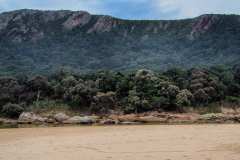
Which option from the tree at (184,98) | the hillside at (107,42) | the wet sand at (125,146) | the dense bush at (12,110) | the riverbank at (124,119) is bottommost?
Result: the wet sand at (125,146)

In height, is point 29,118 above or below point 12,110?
below

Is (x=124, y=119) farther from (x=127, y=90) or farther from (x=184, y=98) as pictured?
(x=127, y=90)

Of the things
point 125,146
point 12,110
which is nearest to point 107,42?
point 12,110

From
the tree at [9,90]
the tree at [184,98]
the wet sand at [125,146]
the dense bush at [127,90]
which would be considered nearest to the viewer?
the wet sand at [125,146]

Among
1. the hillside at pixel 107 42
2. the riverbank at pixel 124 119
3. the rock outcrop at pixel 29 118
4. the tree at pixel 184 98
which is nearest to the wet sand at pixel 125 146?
the riverbank at pixel 124 119

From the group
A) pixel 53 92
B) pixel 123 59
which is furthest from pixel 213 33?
pixel 53 92

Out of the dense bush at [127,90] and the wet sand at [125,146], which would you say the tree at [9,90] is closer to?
the dense bush at [127,90]

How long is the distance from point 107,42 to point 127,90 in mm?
34329

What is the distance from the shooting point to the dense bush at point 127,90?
42562mm

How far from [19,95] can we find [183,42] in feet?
129

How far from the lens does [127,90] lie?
46.4m

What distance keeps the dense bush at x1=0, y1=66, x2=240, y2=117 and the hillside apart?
2073 centimetres

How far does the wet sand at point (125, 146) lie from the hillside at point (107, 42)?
Answer: 42.2m

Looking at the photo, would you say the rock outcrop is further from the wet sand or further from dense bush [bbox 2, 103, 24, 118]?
the wet sand
